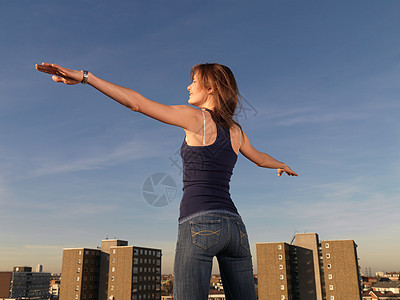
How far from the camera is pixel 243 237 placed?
2.75m

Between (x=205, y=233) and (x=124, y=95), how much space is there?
4.06 feet

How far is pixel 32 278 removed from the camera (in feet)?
523

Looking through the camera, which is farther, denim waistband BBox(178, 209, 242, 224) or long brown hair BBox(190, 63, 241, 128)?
long brown hair BBox(190, 63, 241, 128)

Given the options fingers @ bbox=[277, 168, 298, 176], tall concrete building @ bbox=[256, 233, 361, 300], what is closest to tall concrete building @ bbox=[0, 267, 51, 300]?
tall concrete building @ bbox=[256, 233, 361, 300]

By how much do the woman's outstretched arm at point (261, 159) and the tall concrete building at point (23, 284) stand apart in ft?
552

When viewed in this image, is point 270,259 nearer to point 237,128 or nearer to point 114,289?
point 114,289

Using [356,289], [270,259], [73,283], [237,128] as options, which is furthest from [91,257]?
[237,128]

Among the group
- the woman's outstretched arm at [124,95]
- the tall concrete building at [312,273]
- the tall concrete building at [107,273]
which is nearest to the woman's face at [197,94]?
the woman's outstretched arm at [124,95]

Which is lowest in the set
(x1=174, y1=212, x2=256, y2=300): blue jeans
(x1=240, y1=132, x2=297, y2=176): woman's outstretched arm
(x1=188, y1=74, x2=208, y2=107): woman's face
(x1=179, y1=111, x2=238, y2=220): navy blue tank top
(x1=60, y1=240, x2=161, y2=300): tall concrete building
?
(x1=60, y1=240, x2=161, y2=300): tall concrete building

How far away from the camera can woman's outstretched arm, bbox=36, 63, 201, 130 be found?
8.07 feet

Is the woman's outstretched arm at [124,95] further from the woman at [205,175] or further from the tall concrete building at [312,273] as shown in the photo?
the tall concrete building at [312,273]

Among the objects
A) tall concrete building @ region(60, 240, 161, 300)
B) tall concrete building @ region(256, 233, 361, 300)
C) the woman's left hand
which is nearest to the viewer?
the woman's left hand

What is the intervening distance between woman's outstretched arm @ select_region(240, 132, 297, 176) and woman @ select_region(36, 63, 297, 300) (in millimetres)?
266

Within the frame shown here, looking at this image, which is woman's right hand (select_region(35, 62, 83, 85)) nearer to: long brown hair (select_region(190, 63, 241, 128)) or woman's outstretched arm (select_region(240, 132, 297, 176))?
long brown hair (select_region(190, 63, 241, 128))
